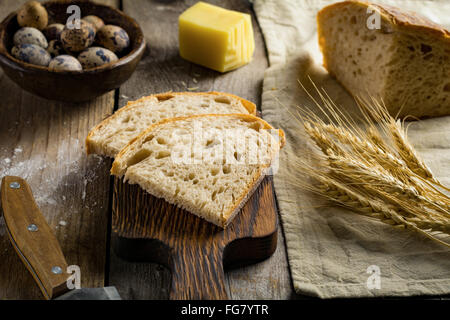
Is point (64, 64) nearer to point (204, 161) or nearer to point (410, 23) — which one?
point (204, 161)

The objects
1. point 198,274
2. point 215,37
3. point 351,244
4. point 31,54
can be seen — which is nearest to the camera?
point 198,274

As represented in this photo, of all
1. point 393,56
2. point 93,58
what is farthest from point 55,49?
point 393,56

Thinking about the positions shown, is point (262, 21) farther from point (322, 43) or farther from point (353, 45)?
point (353, 45)

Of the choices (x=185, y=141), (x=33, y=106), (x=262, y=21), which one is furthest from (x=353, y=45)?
(x=33, y=106)

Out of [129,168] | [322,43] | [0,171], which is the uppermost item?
[322,43]

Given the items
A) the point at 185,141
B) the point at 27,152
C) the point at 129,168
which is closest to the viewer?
the point at 129,168
